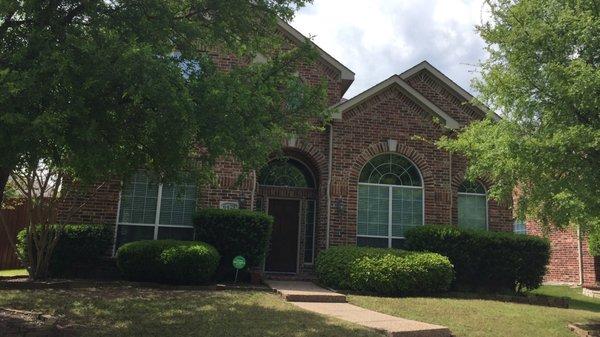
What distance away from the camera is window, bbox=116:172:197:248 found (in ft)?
43.3

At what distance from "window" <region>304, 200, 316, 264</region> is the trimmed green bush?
1693 mm

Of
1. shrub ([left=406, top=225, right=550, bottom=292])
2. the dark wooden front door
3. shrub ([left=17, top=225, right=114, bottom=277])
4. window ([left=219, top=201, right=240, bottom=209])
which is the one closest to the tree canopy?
shrub ([left=17, top=225, right=114, bottom=277])

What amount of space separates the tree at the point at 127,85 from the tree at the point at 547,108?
377cm

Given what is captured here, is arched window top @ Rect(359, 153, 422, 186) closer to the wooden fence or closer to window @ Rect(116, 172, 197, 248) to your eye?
window @ Rect(116, 172, 197, 248)

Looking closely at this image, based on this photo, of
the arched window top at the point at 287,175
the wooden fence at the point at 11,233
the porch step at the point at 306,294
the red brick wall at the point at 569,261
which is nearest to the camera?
the porch step at the point at 306,294

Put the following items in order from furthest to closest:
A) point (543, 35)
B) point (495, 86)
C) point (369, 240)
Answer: point (369, 240), point (495, 86), point (543, 35)

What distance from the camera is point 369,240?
14.5 metres

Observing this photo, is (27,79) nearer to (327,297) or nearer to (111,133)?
(111,133)

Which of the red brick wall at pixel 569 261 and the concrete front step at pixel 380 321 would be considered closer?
the concrete front step at pixel 380 321

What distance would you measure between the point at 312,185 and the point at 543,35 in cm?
816

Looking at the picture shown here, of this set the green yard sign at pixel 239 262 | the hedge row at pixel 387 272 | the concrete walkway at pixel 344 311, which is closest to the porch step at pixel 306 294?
the concrete walkway at pixel 344 311

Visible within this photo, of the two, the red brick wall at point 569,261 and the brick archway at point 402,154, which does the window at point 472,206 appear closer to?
the brick archway at point 402,154

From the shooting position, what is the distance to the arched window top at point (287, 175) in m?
15.1

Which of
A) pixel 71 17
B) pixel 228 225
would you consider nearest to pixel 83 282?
pixel 228 225
